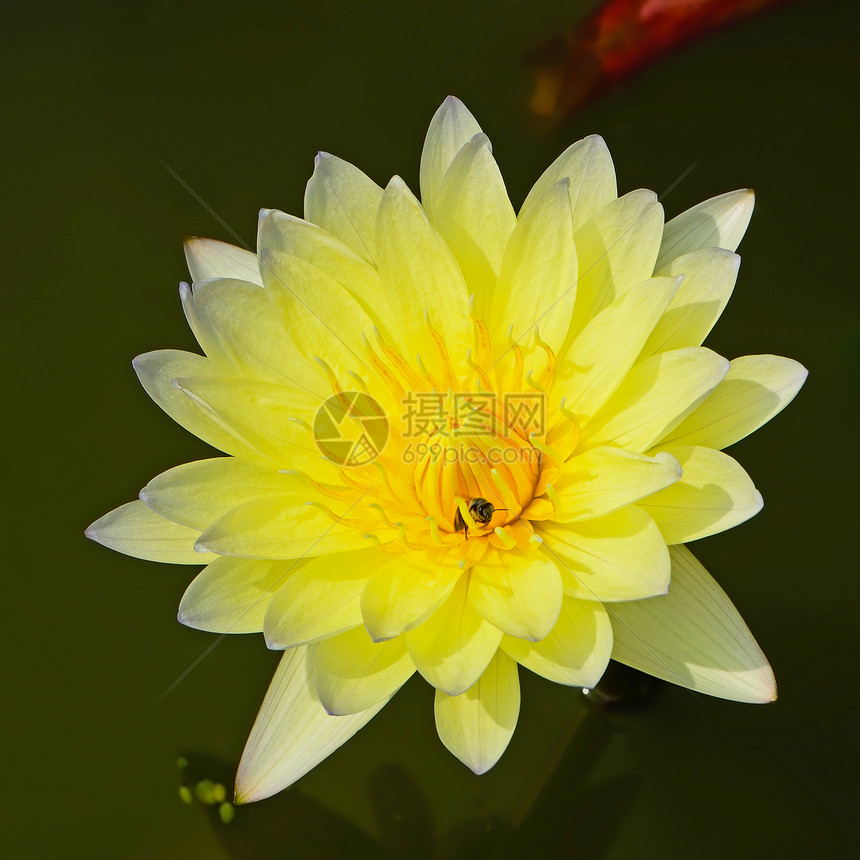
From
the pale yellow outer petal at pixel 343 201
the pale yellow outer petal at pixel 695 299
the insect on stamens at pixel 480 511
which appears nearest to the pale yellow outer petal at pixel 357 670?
the insect on stamens at pixel 480 511

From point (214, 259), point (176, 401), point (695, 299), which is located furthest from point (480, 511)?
point (214, 259)

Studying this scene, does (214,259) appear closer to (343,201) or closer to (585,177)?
(343,201)

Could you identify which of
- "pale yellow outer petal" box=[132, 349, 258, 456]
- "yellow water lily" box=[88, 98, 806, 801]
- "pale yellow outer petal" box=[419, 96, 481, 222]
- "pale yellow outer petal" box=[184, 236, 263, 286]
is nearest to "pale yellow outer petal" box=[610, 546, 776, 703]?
"yellow water lily" box=[88, 98, 806, 801]

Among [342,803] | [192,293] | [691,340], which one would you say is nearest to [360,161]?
[192,293]

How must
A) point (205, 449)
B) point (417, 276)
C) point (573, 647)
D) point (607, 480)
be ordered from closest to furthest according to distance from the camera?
point (573, 647), point (607, 480), point (417, 276), point (205, 449)

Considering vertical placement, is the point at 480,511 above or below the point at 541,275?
below

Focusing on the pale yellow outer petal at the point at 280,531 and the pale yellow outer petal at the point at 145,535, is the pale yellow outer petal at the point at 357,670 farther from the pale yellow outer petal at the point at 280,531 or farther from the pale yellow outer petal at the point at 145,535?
the pale yellow outer petal at the point at 145,535

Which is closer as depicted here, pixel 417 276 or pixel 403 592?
pixel 403 592

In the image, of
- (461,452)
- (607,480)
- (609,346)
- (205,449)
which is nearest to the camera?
(607,480)
